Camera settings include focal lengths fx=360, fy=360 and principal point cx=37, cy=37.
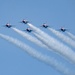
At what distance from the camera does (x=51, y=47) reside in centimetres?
6212

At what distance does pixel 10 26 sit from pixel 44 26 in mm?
7744

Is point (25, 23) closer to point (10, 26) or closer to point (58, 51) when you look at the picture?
point (10, 26)


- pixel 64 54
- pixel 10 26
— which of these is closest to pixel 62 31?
pixel 10 26

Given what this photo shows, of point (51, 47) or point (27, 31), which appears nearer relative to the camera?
point (51, 47)

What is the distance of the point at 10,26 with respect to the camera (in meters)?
71.4

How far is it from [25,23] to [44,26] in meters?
4.09

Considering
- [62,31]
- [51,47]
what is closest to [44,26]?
[62,31]

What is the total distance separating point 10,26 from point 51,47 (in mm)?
12692

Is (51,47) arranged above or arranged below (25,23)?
below

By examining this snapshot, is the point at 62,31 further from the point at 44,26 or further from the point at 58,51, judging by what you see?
the point at 58,51

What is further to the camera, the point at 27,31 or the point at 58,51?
the point at 27,31

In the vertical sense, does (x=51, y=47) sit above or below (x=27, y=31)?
below

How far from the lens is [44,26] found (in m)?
75.1

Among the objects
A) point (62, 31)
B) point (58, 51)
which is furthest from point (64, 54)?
point (62, 31)
